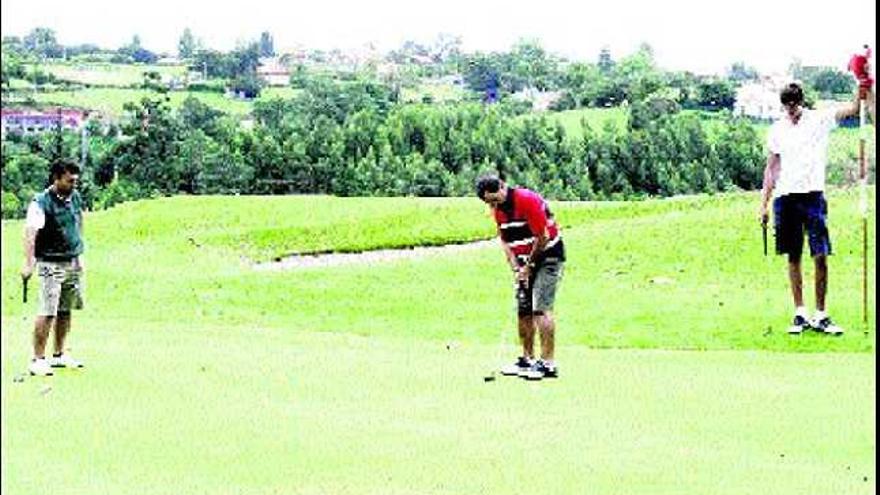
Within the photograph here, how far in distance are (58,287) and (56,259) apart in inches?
8.9

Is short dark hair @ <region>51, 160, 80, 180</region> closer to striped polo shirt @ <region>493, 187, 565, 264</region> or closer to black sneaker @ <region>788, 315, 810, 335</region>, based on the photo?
striped polo shirt @ <region>493, 187, 565, 264</region>

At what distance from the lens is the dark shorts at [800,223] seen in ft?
46.3

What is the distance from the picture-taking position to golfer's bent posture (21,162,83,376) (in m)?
11.3

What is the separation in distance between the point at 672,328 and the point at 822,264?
2874 millimetres

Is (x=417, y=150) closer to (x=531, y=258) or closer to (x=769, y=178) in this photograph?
(x=769, y=178)

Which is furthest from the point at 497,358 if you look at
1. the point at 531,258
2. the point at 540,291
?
the point at 531,258

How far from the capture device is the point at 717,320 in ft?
55.9

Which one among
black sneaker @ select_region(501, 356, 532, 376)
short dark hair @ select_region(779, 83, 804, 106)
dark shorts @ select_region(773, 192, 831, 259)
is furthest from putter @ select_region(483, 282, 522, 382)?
short dark hair @ select_region(779, 83, 804, 106)

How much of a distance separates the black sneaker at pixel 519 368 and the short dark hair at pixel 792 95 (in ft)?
12.3

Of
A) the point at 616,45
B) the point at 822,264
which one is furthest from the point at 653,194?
the point at 822,264

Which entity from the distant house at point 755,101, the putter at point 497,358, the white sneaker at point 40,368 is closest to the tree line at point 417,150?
the distant house at point 755,101

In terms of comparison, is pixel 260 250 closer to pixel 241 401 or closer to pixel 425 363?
pixel 425 363

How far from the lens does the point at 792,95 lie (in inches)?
528

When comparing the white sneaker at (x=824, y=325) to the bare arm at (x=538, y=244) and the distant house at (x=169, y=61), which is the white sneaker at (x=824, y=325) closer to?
the bare arm at (x=538, y=244)
